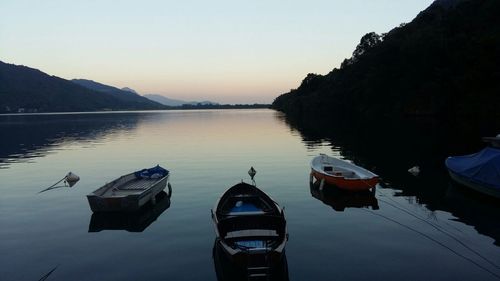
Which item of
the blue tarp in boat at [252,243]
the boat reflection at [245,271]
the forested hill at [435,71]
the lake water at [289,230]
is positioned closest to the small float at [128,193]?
the lake water at [289,230]

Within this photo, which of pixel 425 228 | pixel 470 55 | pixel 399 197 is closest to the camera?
pixel 425 228

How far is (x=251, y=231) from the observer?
60.0 feet

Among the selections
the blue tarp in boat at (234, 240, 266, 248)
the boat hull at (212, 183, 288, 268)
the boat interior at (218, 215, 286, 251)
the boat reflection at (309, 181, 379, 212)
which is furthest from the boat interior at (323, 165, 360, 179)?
the blue tarp in boat at (234, 240, 266, 248)

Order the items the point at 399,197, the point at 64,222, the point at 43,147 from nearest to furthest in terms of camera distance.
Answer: the point at 64,222, the point at 399,197, the point at 43,147

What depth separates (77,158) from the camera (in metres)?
55.4

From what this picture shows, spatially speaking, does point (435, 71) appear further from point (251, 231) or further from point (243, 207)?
point (251, 231)

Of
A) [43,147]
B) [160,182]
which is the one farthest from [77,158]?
[160,182]

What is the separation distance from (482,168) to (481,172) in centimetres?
40

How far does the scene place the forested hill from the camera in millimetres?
88125

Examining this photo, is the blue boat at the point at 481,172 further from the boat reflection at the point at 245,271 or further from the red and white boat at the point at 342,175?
the boat reflection at the point at 245,271

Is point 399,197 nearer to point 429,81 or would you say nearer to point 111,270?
point 111,270

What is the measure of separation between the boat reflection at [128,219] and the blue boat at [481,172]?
24598mm

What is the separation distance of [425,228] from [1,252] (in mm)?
24684

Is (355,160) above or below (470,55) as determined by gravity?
below
